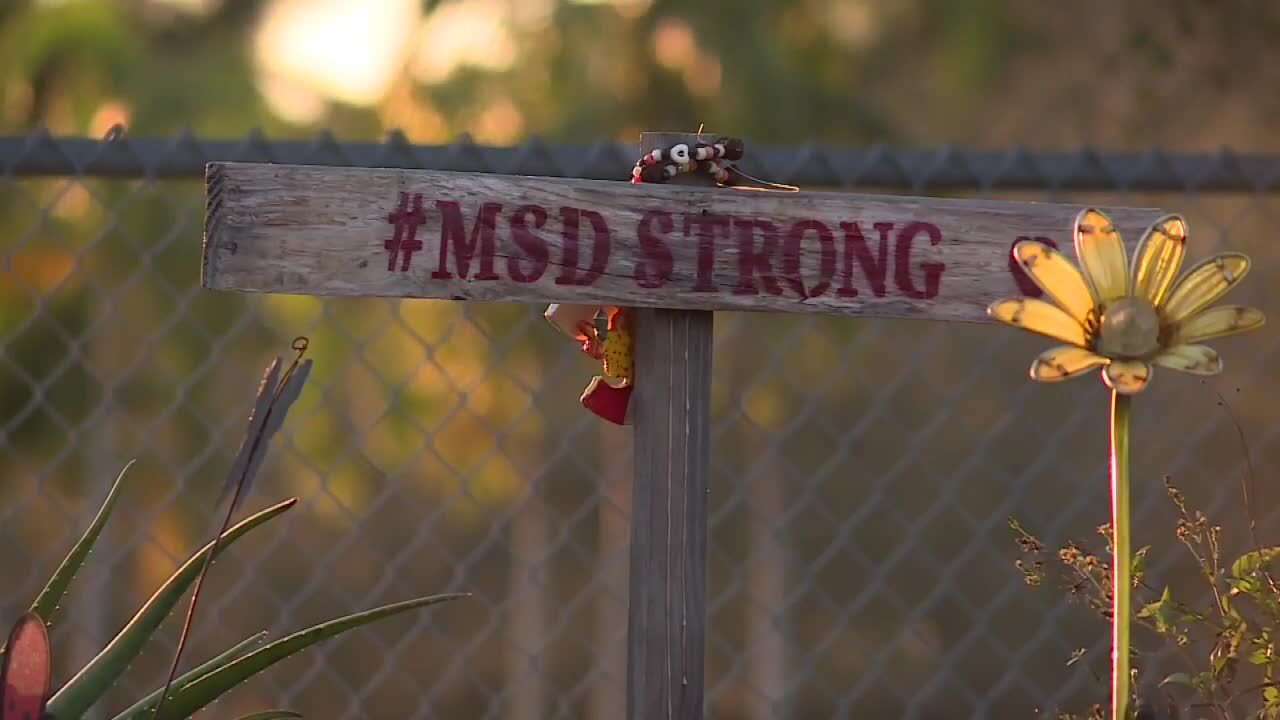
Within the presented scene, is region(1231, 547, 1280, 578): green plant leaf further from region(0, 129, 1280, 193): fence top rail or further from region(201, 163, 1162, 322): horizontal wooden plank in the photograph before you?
region(0, 129, 1280, 193): fence top rail

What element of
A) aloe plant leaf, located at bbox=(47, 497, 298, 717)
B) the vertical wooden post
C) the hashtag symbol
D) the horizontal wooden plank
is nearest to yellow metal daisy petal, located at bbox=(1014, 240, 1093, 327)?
the horizontal wooden plank

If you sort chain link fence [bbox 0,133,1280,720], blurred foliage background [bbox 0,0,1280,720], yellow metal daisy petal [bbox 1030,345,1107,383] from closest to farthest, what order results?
yellow metal daisy petal [bbox 1030,345,1107,383], chain link fence [bbox 0,133,1280,720], blurred foliage background [bbox 0,0,1280,720]

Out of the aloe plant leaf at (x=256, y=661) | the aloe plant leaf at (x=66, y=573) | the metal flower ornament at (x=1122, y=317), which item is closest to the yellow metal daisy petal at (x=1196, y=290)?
the metal flower ornament at (x=1122, y=317)

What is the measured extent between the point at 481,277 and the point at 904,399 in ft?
66.3

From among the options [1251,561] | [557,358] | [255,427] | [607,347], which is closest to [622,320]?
[607,347]

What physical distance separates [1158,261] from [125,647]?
0.99 meters

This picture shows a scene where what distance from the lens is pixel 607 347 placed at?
1.53 m

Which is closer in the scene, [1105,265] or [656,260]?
[1105,265]

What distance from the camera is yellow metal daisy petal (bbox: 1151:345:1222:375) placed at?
3.98 ft

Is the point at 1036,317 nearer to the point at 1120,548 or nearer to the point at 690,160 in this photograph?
the point at 1120,548

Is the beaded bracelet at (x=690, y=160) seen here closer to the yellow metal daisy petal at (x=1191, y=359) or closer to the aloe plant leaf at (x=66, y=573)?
the yellow metal daisy petal at (x=1191, y=359)

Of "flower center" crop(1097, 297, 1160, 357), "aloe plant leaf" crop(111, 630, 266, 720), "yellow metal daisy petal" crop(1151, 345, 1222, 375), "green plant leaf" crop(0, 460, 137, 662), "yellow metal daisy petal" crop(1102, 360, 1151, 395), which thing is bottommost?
"aloe plant leaf" crop(111, 630, 266, 720)

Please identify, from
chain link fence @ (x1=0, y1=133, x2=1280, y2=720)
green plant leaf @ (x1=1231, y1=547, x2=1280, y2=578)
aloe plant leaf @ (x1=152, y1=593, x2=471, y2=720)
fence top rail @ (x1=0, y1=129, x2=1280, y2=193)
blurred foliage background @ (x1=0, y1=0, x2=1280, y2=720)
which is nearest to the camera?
aloe plant leaf @ (x1=152, y1=593, x2=471, y2=720)

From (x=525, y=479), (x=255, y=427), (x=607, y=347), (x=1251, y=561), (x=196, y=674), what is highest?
(x=525, y=479)
